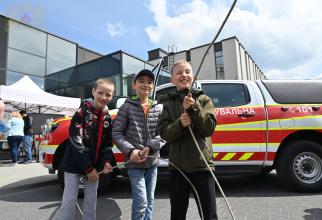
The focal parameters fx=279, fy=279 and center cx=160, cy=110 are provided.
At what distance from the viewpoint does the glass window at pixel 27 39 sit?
628 inches

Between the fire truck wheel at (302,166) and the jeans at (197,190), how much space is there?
2.90 m

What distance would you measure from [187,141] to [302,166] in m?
3.25

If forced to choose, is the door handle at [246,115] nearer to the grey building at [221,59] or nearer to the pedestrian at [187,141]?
the pedestrian at [187,141]

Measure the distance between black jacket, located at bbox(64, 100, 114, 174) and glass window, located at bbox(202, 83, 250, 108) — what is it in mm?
2507

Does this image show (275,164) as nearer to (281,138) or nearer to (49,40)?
(281,138)

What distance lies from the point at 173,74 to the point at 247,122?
2.71 meters

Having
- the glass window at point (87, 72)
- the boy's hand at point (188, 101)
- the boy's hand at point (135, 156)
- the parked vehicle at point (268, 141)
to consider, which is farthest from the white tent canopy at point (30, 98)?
the boy's hand at point (188, 101)

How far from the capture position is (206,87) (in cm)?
478

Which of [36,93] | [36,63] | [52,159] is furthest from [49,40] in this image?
[52,159]

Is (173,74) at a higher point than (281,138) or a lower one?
higher

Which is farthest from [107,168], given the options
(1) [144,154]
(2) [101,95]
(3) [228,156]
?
(3) [228,156]

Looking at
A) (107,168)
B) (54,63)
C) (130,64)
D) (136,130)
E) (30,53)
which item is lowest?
(107,168)

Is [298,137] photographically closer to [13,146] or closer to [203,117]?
[203,117]

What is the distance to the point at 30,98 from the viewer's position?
32.6 feet
